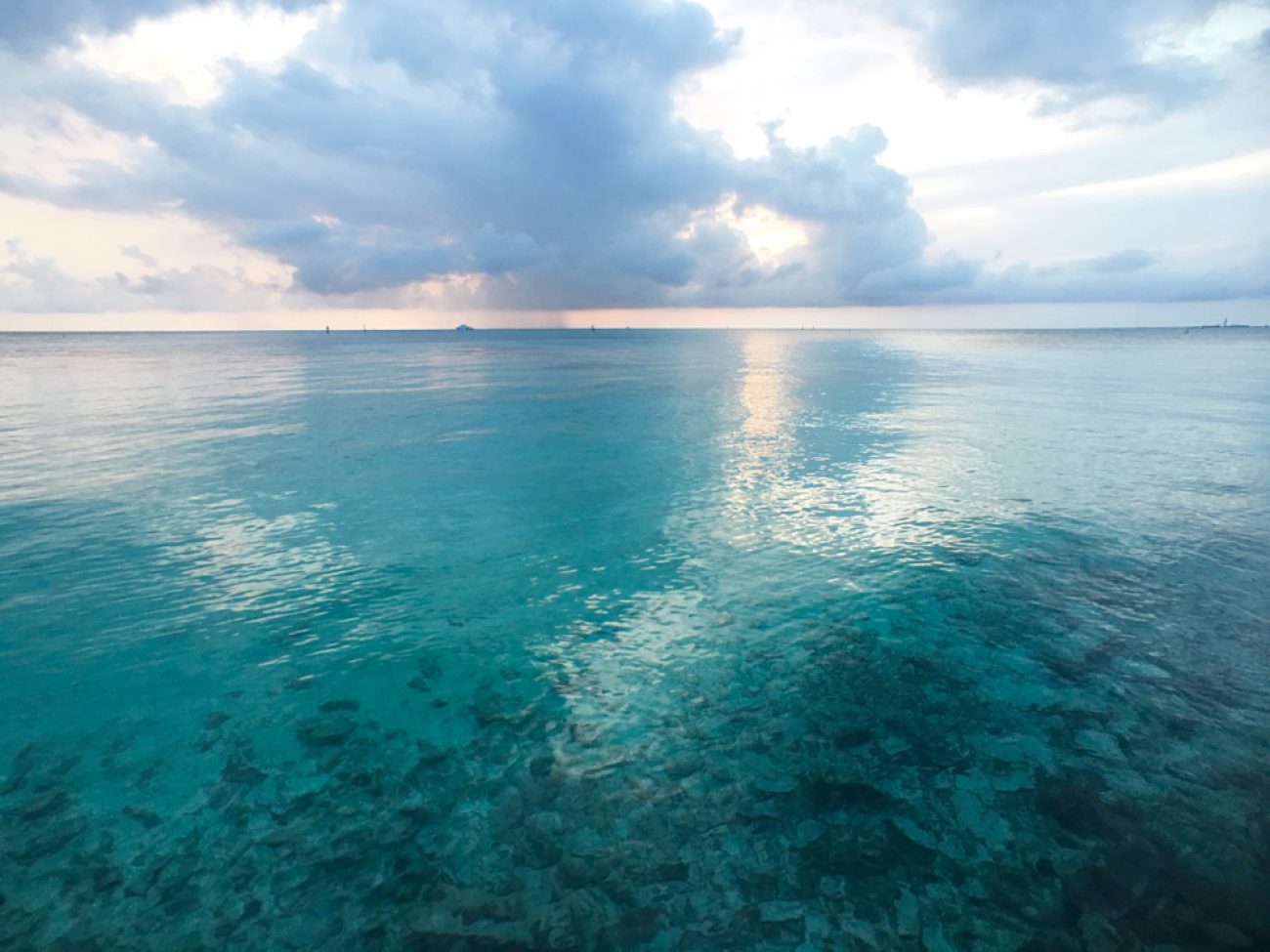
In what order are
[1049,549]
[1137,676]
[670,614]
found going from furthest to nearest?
[1049,549], [670,614], [1137,676]

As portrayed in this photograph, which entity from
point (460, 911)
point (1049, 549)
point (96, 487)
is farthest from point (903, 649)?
point (96, 487)

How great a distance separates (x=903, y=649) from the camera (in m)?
16.2

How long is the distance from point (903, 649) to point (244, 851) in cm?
1398

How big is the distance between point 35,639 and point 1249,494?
44.1 metres

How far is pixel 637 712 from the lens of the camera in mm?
13953

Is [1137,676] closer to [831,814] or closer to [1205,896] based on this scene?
[1205,896]

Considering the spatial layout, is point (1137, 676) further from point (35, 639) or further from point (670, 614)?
point (35, 639)

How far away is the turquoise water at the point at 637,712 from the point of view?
9578 mm

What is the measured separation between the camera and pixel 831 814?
11.1m

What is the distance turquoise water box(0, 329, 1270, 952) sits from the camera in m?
9.58

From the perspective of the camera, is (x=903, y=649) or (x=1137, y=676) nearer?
(x=1137, y=676)

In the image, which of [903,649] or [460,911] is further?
[903,649]

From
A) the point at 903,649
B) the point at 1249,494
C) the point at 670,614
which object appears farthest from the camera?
the point at 1249,494

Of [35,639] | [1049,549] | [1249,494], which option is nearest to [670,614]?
[1049,549]
